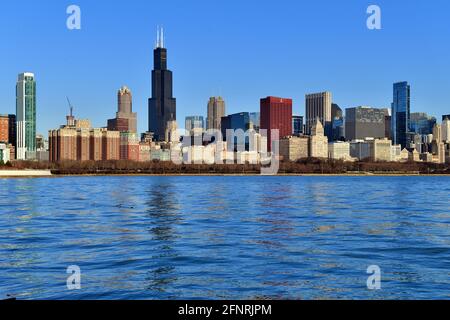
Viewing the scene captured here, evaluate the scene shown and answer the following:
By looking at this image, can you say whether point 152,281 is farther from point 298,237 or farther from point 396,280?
point 298,237

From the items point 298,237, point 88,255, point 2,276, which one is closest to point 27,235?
point 88,255

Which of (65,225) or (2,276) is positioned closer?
(2,276)

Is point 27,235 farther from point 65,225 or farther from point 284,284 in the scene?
point 284,284

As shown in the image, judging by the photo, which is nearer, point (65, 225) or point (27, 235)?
point (27, 235)

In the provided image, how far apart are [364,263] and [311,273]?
3.90m

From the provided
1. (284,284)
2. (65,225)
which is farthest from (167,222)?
(284,284)

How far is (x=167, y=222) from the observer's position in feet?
146

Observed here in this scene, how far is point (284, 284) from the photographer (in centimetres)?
2027
